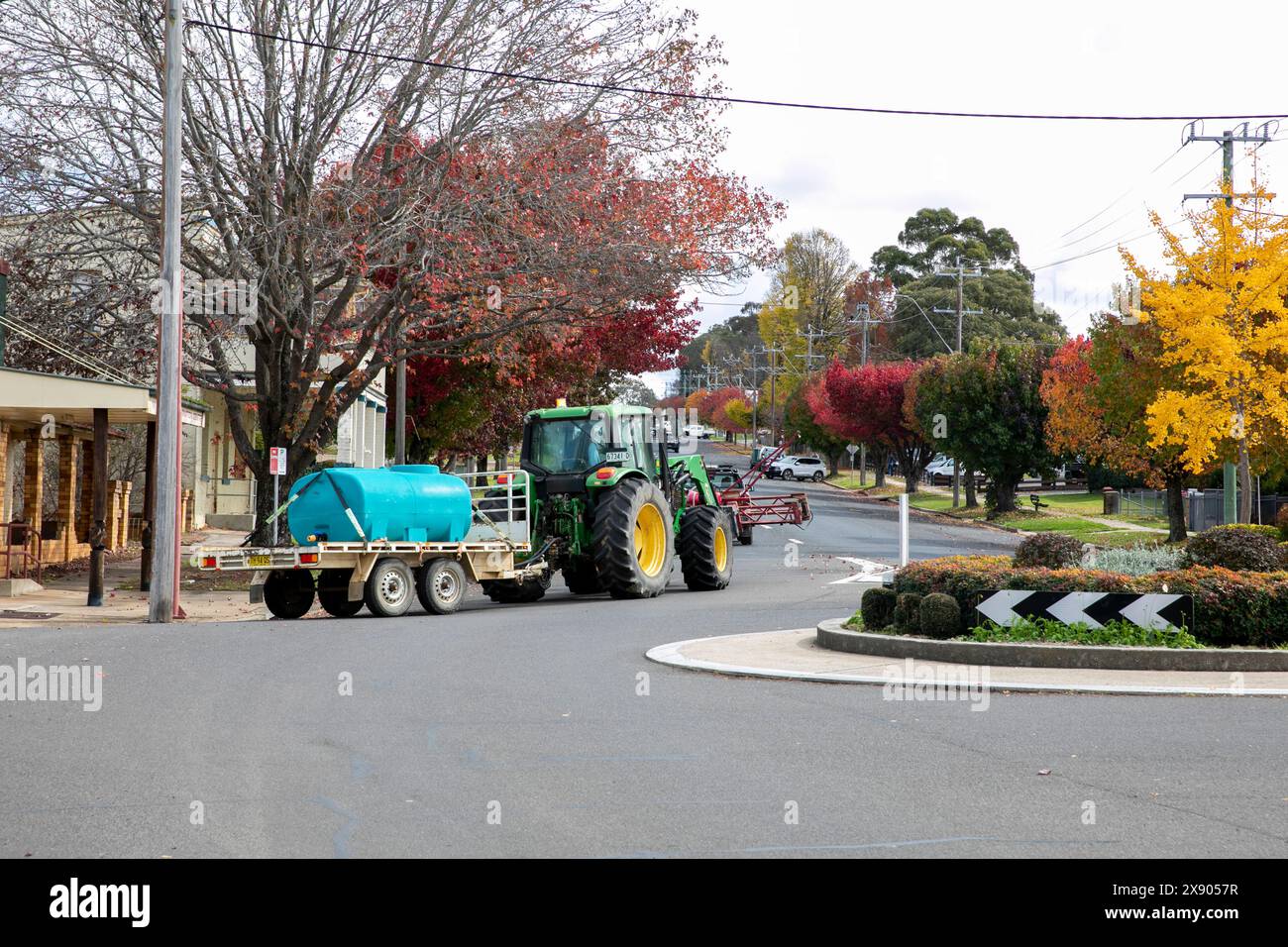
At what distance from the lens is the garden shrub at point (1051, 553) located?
15.5 m

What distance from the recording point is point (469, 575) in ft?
69.2

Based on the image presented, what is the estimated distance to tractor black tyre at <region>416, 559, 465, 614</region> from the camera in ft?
64.8

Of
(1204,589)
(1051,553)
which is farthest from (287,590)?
(1204,589)

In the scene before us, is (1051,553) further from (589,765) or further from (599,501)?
(589,765)

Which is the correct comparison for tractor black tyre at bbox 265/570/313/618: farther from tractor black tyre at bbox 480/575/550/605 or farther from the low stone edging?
the low stone edging

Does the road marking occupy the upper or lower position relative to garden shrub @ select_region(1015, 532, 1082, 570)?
lower

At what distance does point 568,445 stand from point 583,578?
91.8 inches

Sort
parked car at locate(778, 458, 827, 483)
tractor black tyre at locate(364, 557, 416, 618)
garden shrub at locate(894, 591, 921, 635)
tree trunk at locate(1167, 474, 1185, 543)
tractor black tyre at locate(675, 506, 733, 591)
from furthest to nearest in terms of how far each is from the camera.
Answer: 1. parked car at locate(778, 458, 827, 483)
2. tree trunk at locate(1167, 474, 1185, 543)
3. tractor black tyre at locate(675, 506, 733, 591)
4. tractor black tyre at locate(364, 557, 416, 618)
5. garden shrub at locate(894, 591, 921, 635)

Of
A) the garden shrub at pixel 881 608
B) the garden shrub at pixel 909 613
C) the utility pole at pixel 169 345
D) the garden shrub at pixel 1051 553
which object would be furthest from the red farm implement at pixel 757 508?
the garden shrub at pixel 909 613

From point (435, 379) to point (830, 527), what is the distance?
42.6 ft

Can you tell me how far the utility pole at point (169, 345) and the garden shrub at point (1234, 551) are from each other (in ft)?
A: 42.1

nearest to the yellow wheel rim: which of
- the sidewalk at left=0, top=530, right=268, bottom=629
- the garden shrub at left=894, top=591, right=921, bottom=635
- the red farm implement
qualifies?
the sidewalk at left=0, top=530, right=268, bottom=629

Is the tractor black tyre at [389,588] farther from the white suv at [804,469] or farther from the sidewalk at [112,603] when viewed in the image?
the white suv at [804,469]

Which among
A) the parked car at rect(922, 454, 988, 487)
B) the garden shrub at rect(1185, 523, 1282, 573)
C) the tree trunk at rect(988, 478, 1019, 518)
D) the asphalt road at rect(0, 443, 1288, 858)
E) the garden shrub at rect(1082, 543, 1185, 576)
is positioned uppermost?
the parked car at rect(922, 454, 988, 487)
